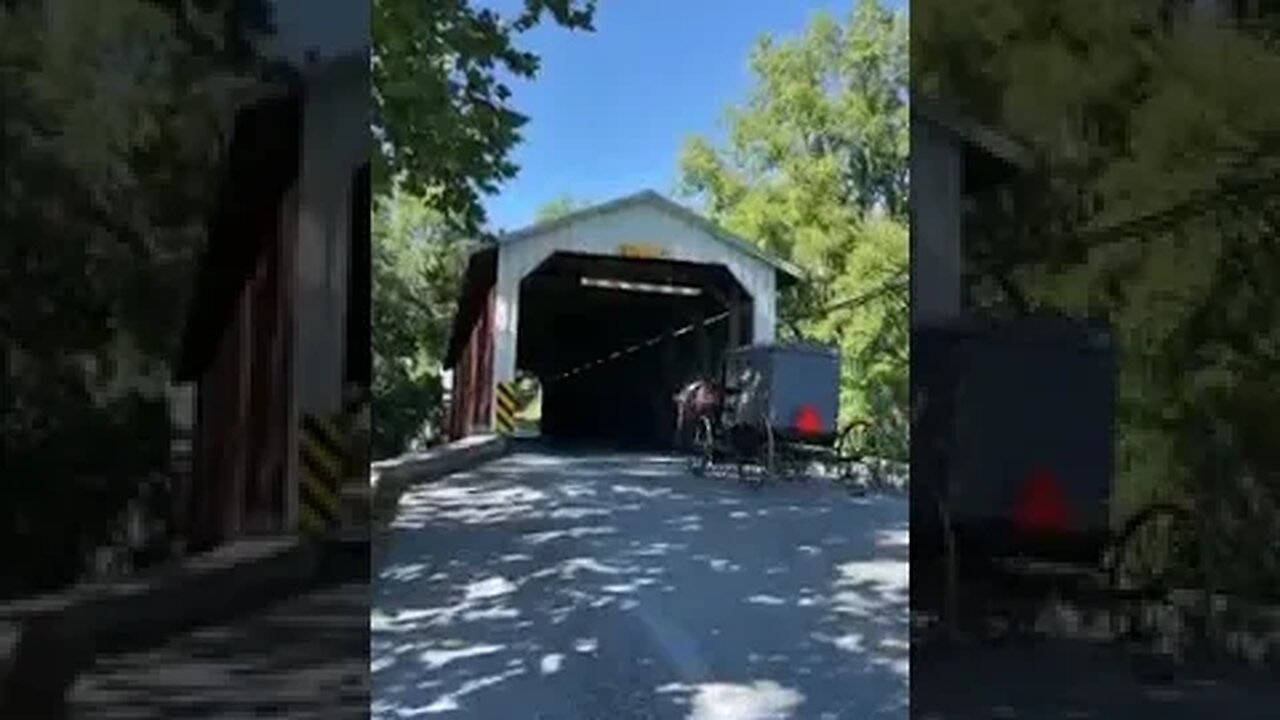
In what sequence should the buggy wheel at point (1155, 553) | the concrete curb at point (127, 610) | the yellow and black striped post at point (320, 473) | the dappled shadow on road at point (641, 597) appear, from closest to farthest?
the concrete curb at point (127, 610) → the yellow and black striped post at point (320, 473) → the dappled shadow on road at point (641, 597) → the buggy wheel at point (1155, 553)

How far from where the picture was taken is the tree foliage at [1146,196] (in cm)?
245

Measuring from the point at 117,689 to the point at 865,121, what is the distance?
1456 mm

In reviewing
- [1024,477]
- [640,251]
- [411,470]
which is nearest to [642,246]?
[640,251]

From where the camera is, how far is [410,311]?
7.64ft

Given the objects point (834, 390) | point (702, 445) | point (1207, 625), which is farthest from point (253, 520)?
point (1207, 625)

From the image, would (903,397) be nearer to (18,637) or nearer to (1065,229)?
(1065,229)

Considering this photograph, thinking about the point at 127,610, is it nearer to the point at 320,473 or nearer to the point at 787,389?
the point at 320,473

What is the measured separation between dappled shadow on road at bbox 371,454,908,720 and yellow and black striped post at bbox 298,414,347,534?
0.58 ft

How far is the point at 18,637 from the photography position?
6.84ft

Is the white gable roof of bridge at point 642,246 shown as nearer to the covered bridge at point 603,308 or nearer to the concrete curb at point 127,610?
the covered bridge at point 603,308

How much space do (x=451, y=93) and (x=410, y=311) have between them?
0.35 metres

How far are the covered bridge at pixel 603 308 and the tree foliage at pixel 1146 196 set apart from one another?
42 cm

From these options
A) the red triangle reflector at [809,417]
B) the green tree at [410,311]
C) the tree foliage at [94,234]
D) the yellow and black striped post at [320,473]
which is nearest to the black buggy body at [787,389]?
the red triangle reflector at [809,417]

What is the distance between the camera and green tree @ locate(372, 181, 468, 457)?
2252 millimetres
